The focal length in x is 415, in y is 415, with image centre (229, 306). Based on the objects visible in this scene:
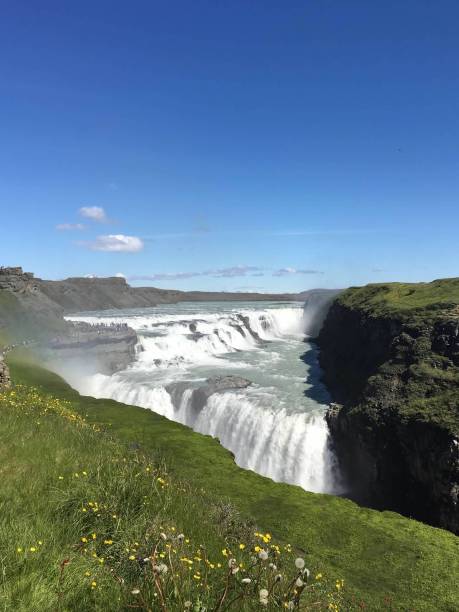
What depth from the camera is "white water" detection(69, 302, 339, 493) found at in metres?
29.9

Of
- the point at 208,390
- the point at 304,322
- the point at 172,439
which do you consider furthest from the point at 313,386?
the point at 304,322

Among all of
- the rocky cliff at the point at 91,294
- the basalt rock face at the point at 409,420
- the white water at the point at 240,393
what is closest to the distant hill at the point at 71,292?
the rocky cliff at the point at 91,294

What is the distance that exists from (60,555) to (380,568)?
33.7 ft

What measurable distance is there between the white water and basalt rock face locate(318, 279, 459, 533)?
2371 mm

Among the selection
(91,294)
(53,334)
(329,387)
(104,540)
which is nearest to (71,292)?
(91,294)

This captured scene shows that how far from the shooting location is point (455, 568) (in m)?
11.9

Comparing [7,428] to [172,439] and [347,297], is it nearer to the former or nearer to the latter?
[172,439]

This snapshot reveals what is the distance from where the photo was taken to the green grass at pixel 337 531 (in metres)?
10.1

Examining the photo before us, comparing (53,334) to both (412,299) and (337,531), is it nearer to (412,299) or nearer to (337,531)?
(412,299)

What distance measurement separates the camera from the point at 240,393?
3694cm

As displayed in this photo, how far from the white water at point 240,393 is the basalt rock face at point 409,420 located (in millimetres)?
2371

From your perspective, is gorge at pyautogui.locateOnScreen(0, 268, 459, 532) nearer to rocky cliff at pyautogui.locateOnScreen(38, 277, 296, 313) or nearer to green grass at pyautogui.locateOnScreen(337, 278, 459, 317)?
green grass at pyautogui.locateOnScreen(337, 278, 459, 317)

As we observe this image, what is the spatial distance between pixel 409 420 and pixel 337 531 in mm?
13433

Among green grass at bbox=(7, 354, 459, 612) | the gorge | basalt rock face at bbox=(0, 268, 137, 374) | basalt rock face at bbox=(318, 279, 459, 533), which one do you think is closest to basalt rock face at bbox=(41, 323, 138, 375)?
basalt rock face at bbox=(0, 268, 137, 374)
